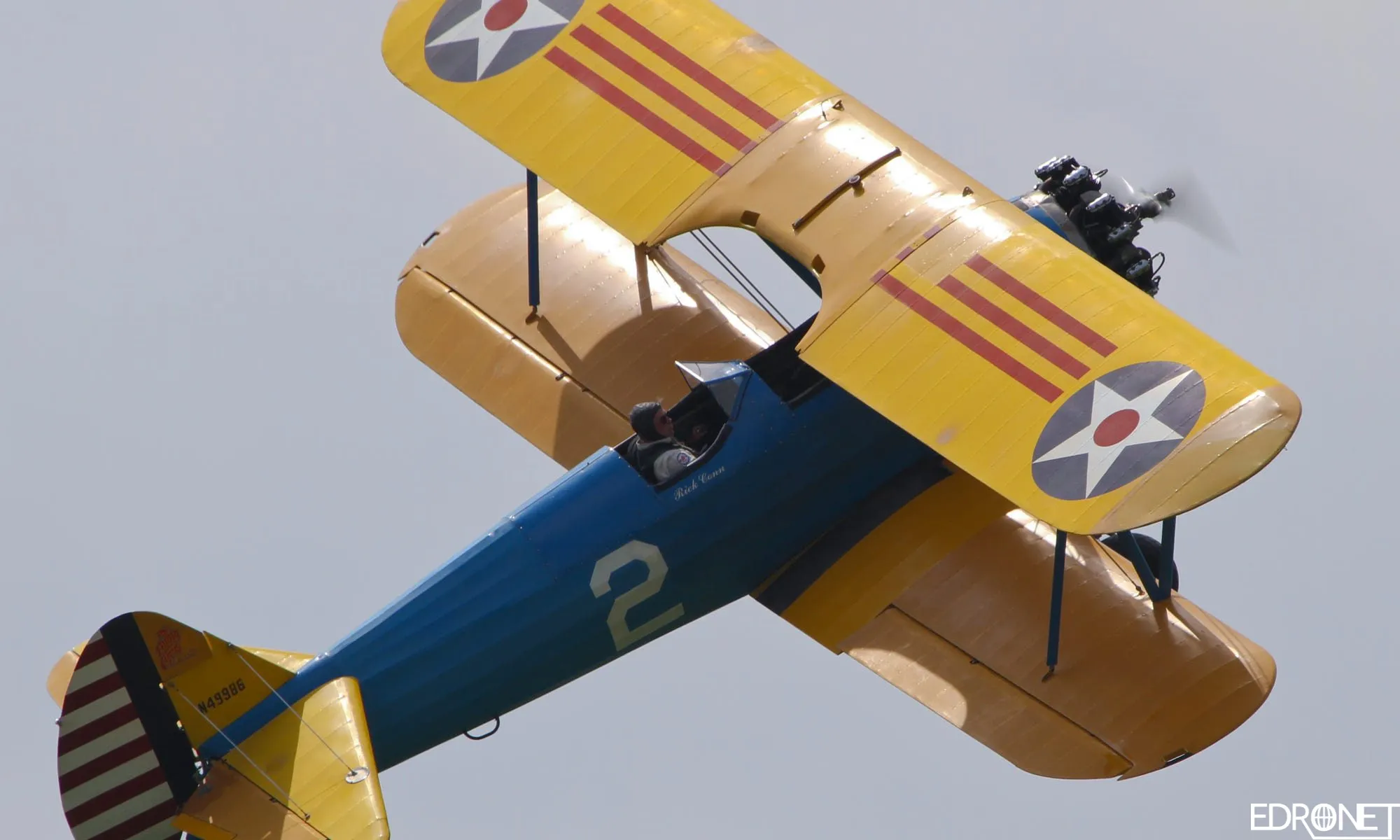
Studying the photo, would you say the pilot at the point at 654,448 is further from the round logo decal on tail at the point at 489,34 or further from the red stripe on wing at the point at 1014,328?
the round logo decal on tail at the point at 489,34

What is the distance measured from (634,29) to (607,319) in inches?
78.5

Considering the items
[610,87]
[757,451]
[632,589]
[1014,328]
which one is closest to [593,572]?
[632,589]

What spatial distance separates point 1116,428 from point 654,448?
9.95 ft

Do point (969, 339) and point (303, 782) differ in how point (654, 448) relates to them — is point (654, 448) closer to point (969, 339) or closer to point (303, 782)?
point (969, 339)

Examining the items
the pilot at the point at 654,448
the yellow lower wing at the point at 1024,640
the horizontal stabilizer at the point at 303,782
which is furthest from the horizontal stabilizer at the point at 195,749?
the yellow lower wing at the point at 1024,640

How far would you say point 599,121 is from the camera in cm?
2141

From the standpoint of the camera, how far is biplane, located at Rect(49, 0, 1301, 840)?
19.0 meters

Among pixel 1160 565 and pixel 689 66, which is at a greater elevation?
pixel 689 66

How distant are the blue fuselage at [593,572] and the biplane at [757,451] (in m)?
0.02

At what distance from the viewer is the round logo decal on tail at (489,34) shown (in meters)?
21.9

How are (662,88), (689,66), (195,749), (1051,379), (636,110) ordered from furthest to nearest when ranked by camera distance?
(689,66), (662,88), (636,110), (1051,379), (195,749)

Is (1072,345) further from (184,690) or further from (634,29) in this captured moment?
(184,690)

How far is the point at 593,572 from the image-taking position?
20.0 meters

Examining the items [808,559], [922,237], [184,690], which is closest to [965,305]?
[922,237]
